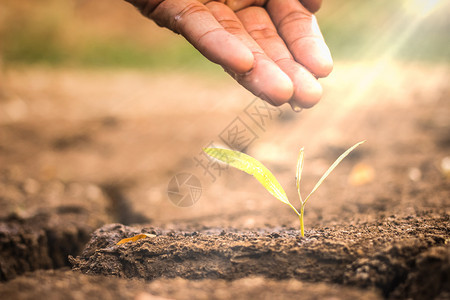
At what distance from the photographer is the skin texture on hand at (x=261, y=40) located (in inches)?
51.1

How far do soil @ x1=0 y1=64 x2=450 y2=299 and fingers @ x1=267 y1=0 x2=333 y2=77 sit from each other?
66 centimetres

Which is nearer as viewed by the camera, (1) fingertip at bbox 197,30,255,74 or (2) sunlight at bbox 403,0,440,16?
(1) fingertip at bbox 197,30,255,74

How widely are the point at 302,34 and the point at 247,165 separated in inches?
27.7

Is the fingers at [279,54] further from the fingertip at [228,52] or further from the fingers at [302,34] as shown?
the fingertip at [228,52]

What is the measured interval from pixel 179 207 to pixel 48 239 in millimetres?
823

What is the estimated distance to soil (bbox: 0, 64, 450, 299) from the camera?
99cm

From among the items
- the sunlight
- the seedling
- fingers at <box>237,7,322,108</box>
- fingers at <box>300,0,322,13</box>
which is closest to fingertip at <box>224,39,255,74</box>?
fingers at <box>237,7,322,108</box>

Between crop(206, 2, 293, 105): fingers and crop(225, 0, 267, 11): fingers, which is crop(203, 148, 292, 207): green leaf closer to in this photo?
crop(206, 2, 293, 105): fingers

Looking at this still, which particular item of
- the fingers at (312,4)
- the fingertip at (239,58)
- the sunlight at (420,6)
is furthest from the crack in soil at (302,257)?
the sunlight at (420,6)

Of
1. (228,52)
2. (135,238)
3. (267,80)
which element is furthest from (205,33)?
(135,238)

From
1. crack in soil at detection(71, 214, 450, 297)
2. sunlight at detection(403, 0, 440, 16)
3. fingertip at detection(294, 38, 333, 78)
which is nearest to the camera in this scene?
crack in soil at detection(71, 214, 450, 297)

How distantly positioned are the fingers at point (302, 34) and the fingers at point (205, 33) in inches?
11.7

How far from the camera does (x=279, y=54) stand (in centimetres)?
151

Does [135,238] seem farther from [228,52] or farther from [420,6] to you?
[420,6]
